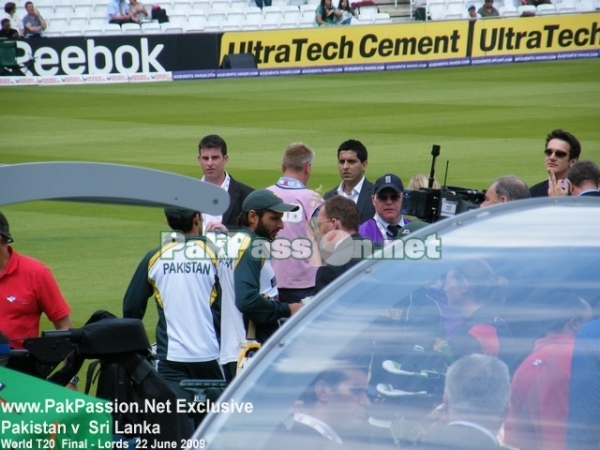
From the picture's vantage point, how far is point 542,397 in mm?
2254

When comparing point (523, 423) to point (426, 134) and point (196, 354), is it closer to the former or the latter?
point (196, 354)

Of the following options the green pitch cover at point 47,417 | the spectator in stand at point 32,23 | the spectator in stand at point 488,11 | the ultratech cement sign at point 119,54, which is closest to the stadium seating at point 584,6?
the spectator in stand at point 488,11

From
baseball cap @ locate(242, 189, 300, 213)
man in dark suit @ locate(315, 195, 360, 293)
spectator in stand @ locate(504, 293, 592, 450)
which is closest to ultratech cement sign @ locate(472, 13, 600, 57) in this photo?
baseball cap @ locate(242, 189, 300, 213)

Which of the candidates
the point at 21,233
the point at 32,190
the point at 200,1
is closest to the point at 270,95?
the point at 200,1

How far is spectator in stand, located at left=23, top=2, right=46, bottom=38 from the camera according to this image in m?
29.7

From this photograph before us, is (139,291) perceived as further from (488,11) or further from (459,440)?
(488,11)

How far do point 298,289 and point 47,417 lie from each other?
16.3 ft

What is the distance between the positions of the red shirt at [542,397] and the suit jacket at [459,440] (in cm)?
5

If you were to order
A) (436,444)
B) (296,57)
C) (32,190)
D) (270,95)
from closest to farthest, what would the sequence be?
(436,444), (32,190), (270,95), (296,57)

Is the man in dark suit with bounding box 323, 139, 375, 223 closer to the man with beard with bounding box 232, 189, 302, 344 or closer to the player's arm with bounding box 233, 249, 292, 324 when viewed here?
the man with beard with bounding box 232, 189, 302, 344

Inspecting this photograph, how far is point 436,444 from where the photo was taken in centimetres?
217

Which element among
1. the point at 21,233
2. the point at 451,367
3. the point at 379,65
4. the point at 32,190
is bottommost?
the point at 21,233

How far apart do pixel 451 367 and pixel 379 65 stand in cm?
3017

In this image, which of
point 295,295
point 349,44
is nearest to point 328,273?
point 295,295
